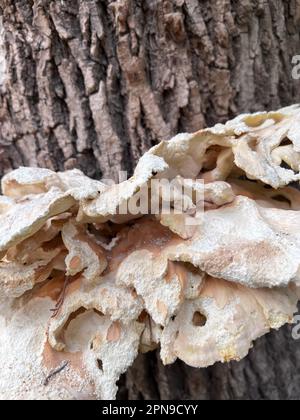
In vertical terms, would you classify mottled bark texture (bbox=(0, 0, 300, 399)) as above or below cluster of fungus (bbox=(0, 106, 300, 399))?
above

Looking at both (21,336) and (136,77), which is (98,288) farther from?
(136,77)

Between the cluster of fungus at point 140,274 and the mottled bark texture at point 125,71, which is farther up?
the mottled bark texture at point 125,71

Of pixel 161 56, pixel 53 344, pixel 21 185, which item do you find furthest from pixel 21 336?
pixel 161 56

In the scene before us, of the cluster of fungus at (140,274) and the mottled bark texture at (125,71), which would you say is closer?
the cluster of fungus at (140,274)

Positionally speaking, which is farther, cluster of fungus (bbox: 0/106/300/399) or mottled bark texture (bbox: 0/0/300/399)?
mottled bark texture (bbox: 0/0/300/399)
